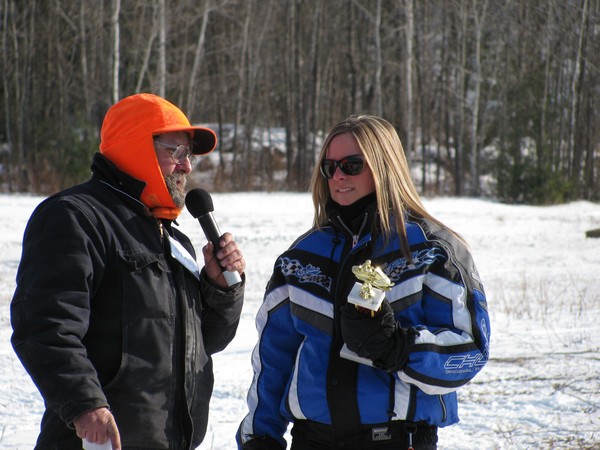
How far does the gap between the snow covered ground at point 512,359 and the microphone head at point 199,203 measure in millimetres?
2186

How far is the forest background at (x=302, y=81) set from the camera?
90.6 ft

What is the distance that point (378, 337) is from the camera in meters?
2.51

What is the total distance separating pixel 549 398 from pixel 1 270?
31.0ft

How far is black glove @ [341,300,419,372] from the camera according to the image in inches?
98.9

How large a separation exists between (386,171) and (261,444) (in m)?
1.09

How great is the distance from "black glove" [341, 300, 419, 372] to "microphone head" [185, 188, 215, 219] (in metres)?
0.77

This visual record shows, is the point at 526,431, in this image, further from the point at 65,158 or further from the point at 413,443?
the point at 65,158

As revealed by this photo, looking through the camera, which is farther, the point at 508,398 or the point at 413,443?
the point at 508,398

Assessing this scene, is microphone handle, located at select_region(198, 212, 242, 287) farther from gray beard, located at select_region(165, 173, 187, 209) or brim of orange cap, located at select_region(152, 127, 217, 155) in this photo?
brim of orange cap, located at select_region(152, 127, 217, 155)

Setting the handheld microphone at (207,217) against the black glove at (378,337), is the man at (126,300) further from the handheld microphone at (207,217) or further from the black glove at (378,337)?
the black glove at (378,337)

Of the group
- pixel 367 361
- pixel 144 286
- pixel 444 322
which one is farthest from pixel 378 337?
pixel 144 286

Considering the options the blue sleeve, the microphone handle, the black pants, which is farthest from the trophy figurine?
the microphone handle

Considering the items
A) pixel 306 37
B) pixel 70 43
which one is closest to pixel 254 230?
pixel 70 43

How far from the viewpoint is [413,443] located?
2662 millimetres
